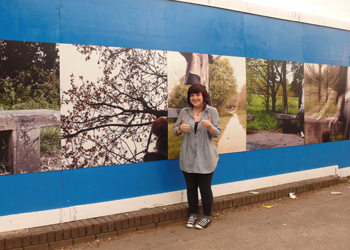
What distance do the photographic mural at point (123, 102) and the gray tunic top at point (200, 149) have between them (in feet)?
1.32

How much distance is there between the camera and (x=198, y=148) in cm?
425

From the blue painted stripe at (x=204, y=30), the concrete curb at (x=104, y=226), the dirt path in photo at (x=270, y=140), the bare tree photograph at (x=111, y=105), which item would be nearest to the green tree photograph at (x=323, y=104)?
the dirt path in photo at (x=270, y=140)

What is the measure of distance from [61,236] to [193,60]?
2956mm

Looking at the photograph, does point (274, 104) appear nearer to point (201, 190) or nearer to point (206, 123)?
point (206, 123)

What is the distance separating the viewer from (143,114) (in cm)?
441

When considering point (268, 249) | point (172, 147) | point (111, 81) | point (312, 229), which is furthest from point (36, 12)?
point (312, 229)

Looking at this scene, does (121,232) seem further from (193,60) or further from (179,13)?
(179,13)

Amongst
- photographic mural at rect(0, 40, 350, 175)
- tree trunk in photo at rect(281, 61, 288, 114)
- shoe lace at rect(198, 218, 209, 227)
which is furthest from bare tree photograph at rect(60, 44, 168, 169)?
tree trunk in photo at rect(281, 61, 288, 114)

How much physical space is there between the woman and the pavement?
0.29 m

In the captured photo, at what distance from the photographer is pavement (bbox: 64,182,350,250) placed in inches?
148

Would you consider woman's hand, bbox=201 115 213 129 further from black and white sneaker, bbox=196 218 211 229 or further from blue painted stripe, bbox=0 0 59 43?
blue painted stripe, bbox=0 0 59 43

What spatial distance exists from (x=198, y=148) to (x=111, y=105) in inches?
49.4

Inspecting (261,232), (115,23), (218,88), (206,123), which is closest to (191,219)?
(261,232)

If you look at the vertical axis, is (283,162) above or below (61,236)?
above
